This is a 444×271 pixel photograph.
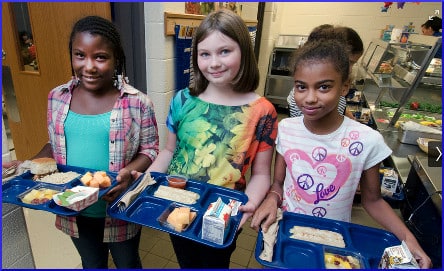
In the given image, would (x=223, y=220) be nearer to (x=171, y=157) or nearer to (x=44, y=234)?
(x=171, y=157)

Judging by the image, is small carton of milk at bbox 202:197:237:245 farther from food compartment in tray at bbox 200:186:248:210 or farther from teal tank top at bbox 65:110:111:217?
teal tank top at bbox 65:110:111:217

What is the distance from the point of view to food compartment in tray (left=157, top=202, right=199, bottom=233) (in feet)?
3.06

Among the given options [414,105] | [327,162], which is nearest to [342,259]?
[327,162]

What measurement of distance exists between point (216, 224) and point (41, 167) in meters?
0.77

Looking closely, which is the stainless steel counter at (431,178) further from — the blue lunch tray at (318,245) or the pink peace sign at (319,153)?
the pink peace sign at (319,153)

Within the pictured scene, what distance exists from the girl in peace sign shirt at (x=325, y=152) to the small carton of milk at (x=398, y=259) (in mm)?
105

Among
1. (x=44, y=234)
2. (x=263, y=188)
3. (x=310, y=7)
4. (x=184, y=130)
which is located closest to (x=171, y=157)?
(x=184, y=130)

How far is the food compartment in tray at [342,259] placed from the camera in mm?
854

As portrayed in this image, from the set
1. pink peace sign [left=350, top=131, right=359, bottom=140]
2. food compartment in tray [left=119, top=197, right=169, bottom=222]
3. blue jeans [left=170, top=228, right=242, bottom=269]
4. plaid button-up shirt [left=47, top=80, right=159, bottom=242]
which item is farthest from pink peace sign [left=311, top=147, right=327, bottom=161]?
plaid button-up shirt [left=47, top=80, right=159, bottom=242]

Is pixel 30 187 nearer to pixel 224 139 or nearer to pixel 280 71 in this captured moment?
pixel 224 139

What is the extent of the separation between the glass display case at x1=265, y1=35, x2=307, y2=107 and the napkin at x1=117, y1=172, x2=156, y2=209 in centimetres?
467

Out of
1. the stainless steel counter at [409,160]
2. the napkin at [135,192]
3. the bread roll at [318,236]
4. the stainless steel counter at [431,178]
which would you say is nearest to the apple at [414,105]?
the stainless steel counter at [409,160]

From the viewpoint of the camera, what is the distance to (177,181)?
1.15 meters

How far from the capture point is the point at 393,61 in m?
2.96
